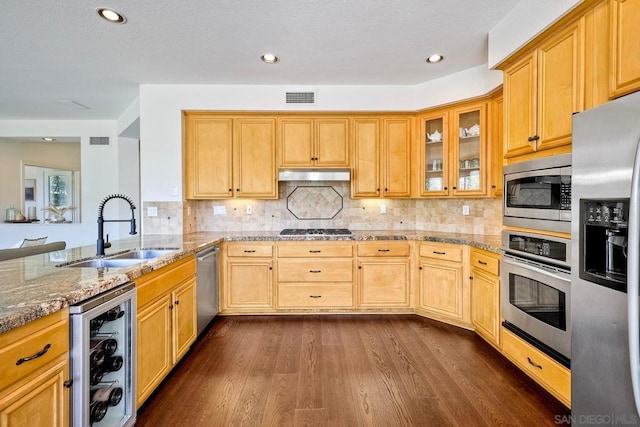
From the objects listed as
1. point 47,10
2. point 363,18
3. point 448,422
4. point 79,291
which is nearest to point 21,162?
point 47,10

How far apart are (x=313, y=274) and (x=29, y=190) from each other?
236 inches

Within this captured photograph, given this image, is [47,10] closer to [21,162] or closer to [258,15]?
[258,15]

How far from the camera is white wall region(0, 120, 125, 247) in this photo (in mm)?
4805

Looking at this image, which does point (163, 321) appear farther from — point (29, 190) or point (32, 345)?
point (29, 190)

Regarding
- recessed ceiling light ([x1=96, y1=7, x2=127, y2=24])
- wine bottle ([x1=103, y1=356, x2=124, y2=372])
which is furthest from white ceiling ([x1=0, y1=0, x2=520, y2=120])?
wine bottle ([x1=103, y1=356, x2=124, y2=372])

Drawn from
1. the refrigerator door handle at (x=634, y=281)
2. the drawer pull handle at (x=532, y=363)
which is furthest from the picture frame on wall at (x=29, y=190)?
the refrigerator door handle at (x=634, y=281)

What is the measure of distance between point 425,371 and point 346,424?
808 mm

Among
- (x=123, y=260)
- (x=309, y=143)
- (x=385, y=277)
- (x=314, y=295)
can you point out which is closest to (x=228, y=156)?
(x=309, y=143)

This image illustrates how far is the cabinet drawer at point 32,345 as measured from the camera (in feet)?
3.13

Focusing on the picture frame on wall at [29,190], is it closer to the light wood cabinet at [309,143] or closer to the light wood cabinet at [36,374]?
the light wood cabinet at [309,143]

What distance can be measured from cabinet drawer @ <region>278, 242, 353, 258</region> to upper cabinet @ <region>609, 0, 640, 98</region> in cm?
235

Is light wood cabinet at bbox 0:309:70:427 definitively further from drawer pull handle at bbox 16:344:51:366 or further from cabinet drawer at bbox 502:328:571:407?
cabinet drawer at bbox 502:328:571:407

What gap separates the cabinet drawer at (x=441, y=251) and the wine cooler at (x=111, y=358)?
2596 mm

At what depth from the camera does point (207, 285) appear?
2838mm
